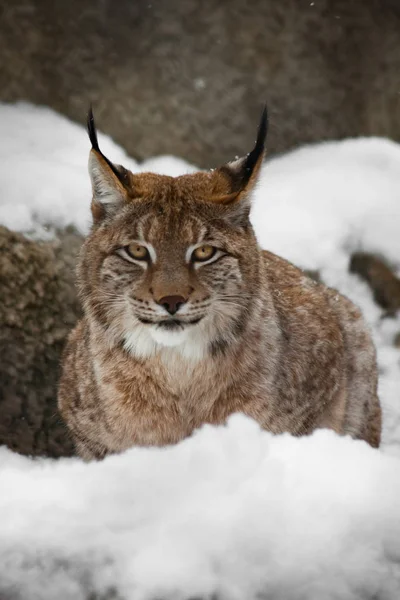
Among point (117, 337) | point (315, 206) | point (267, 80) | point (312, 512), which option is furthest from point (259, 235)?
point (312, 512)

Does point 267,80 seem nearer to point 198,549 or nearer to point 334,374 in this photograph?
point 334,374

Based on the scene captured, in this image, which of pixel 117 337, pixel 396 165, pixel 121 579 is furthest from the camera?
pixel 396 165

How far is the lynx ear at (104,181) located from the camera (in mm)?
3799

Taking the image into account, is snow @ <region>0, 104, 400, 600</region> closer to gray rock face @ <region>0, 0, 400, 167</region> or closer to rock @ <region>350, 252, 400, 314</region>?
rock @ <region>350, 252, 400, 314</region>

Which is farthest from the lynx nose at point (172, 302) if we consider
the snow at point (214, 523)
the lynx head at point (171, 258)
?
the snow at point (214, 523)

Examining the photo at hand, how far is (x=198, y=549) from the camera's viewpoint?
111 inches

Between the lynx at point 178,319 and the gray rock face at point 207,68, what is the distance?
2.95m

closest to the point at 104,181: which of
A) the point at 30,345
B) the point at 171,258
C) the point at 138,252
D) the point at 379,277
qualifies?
the point at 138,252

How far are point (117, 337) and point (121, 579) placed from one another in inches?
54.8

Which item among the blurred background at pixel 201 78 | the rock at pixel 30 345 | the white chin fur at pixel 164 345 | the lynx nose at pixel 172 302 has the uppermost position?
the blurred background at pixel 201 78

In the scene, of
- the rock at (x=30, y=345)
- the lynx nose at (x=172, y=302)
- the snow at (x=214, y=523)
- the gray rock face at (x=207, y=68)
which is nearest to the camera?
the snow at (x=214, y=523)

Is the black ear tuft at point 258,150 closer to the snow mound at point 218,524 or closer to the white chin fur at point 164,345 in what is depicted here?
the white chin fur at point 164,345

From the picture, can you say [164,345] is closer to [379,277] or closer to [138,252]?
[138,252]

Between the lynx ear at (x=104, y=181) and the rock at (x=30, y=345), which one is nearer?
the lynx ear at (x=104, y=181)
